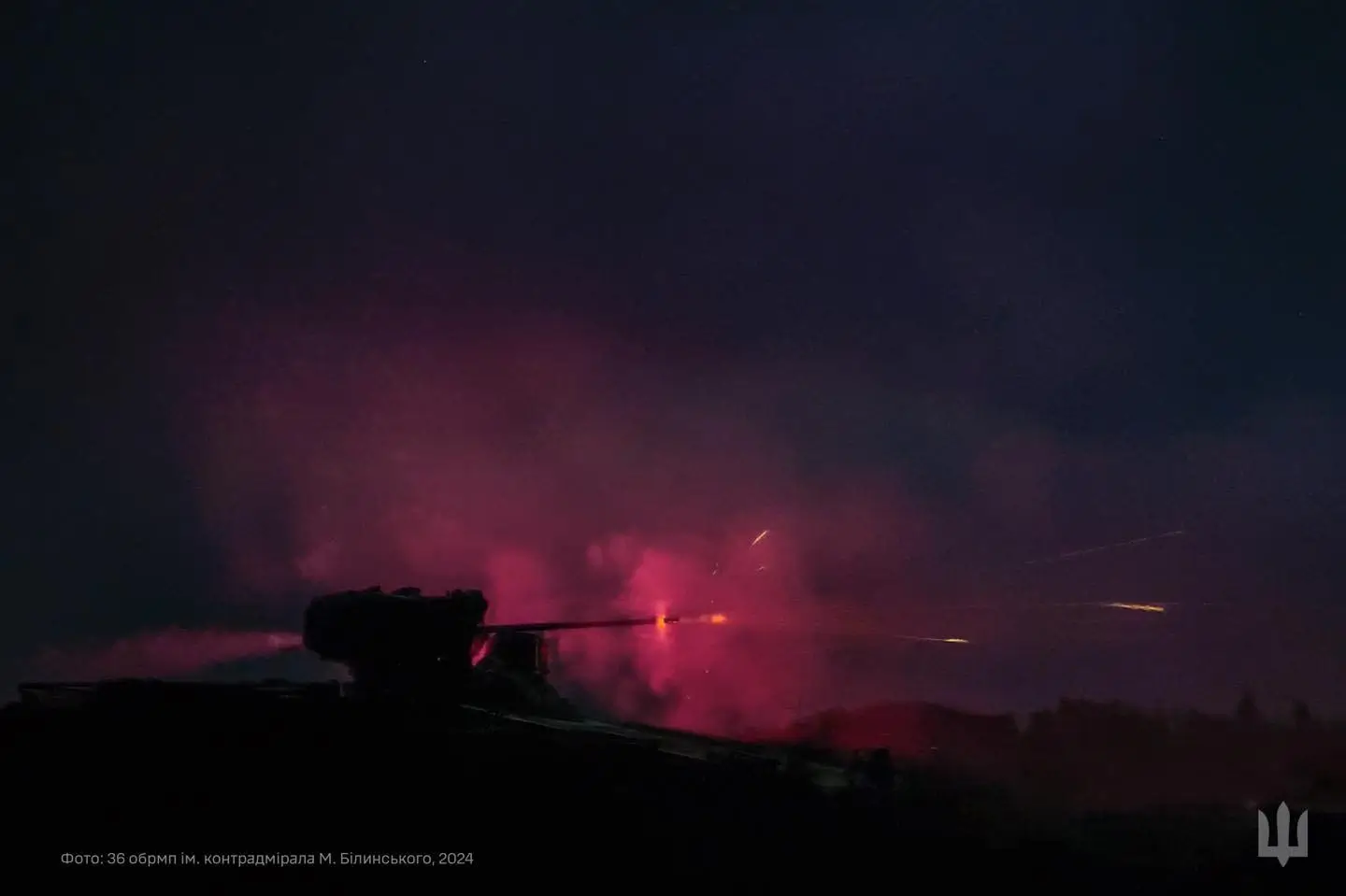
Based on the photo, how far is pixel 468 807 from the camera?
19.5 metres

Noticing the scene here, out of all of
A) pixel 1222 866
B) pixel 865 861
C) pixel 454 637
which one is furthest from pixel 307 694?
pixel 1222 866

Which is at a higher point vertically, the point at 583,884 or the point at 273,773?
the point at 273,773

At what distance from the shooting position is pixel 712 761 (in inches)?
899

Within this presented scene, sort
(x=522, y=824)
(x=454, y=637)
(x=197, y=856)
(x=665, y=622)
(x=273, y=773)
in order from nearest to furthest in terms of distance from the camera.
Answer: (x=197, y=856), (x=273, y=773), (x=522, y=824), (x=454, y=637), (x=665, y=622)

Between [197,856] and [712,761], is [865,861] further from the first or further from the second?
[197,856]

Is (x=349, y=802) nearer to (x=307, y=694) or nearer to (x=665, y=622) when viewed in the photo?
(x=307, y=694)

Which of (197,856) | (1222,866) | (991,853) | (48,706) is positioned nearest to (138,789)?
(197,856)

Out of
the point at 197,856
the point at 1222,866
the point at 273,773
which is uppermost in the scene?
the point at 273,773

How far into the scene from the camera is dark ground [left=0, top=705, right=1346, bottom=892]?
1738 centimetres

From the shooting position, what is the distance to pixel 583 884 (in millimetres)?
19812

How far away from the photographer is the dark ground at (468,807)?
17375 mm

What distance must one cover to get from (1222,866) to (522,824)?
18261 mm

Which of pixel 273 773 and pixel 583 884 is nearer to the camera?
pixel 273 773

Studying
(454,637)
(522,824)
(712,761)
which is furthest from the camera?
(454,637)
